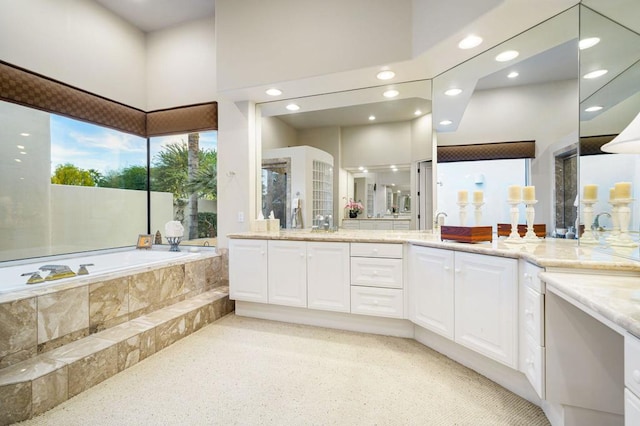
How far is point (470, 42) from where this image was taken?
2.21 m

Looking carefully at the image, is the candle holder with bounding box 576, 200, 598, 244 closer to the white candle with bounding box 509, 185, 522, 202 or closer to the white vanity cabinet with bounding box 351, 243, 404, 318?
the white candle with bounding box 509, 185, 522, 202

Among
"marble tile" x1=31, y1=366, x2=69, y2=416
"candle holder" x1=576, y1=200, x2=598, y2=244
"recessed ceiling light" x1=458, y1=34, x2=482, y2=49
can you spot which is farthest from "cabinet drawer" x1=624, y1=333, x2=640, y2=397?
"marble tile" x1=31, y1=366, x2=69, y2=416

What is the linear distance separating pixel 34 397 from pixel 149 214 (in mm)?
2851

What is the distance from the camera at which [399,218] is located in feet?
10.1

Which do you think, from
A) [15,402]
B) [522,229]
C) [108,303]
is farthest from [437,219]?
[15,402]

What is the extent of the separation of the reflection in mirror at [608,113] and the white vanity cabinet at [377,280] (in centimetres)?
129

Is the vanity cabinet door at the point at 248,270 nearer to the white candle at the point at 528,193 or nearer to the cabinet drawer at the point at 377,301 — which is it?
the cabinet drawer at the point at 377,301

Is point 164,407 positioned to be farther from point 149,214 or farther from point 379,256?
point 149,214

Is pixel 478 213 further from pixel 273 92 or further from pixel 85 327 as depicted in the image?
pixel 85 327

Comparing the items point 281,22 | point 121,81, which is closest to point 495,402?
point 281,22

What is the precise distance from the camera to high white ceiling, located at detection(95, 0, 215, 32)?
349 centimetres

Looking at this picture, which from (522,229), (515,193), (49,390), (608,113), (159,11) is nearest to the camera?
(49,390)

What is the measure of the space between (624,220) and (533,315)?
0.80 m

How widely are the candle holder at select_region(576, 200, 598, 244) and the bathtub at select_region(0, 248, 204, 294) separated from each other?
3.39 meters
